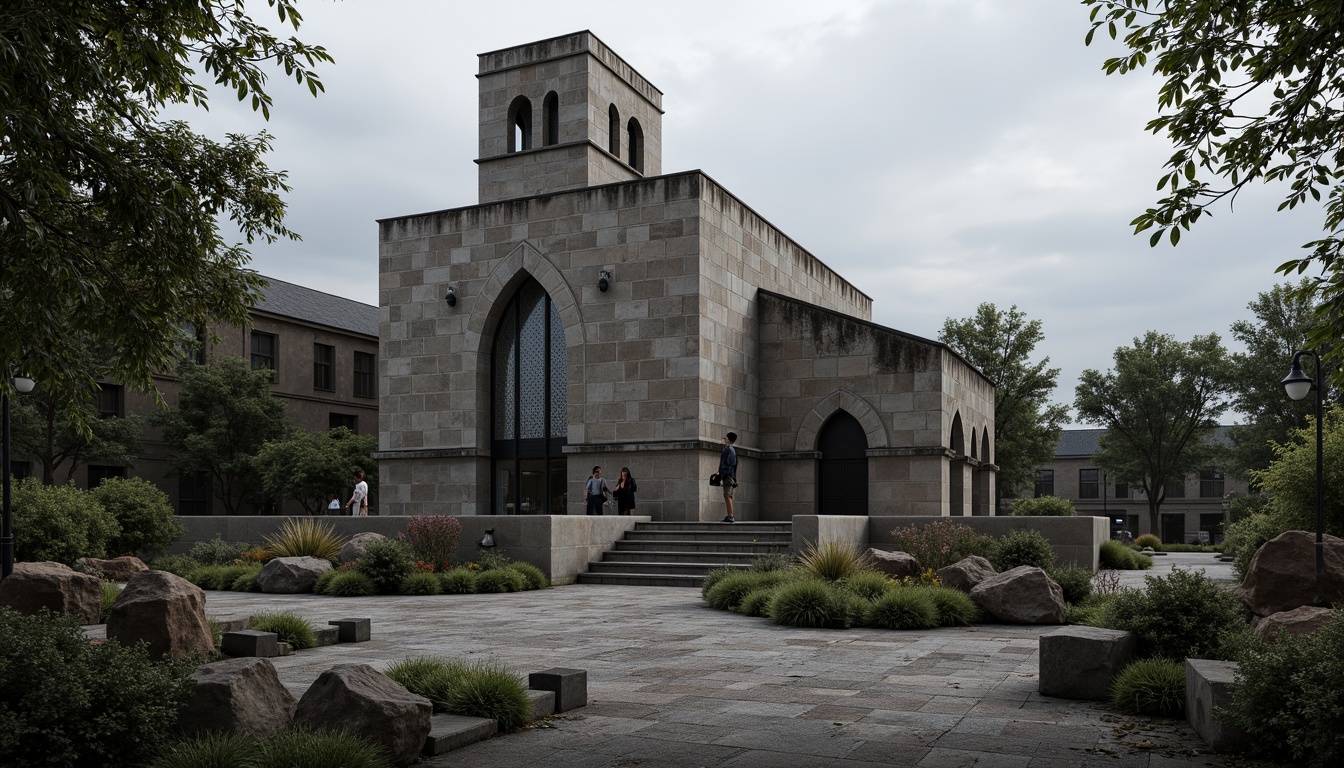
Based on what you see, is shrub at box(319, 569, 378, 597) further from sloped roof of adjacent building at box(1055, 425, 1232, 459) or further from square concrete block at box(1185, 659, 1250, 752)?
sloped roof of adjacent building at box(1055, 425, 1232, 459)

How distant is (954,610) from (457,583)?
9.11 m

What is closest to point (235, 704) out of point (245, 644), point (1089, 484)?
point (245, 644)

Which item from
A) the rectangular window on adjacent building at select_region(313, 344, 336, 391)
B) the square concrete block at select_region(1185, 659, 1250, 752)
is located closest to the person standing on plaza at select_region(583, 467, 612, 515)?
the square concrete block at select_region(1185, 659, 1250, 752)

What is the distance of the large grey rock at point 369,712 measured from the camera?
6344 mm

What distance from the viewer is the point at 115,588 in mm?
14539

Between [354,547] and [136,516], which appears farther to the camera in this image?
[136,516]

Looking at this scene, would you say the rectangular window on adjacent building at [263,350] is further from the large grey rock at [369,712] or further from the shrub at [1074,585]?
the large grey rock at [369,712]

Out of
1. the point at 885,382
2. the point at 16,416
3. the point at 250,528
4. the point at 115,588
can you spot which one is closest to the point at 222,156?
the point at 115,588

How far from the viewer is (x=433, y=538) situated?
67.2ft

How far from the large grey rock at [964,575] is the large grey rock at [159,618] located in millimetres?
9551

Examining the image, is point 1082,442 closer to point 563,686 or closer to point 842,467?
point 842,467

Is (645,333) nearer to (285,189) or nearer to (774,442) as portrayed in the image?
(774,442)

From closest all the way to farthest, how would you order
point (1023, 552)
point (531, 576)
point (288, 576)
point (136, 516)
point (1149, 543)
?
point (1023, 552), point (288, 576), point (531, 576), point (136, 516), point (1149, 543)

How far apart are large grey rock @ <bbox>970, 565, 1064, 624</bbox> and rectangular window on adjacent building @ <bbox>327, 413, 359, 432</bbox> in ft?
133
